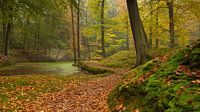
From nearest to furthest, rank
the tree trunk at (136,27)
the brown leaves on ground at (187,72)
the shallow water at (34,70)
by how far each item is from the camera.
A: the brown leaves on ground at (187,72) → the tree trunk at (136,27) → the shallow water at (34,70)

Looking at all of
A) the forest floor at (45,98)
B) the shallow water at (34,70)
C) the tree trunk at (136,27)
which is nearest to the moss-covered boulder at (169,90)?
the forest floor at (45,98)

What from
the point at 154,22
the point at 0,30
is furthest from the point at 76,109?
the point at 0,30

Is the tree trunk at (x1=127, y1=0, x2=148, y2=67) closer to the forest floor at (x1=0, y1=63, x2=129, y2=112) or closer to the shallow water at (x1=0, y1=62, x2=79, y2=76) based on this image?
the forest floor at (x1=0, y1=63, x2=129, y2=112)

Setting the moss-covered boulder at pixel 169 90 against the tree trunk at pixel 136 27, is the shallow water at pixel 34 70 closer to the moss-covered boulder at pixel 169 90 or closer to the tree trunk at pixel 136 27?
the tree trunk at pixel 136 27

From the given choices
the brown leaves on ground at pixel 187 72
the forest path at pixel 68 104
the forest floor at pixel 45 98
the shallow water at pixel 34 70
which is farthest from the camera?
the shallow water at pixel 34 70

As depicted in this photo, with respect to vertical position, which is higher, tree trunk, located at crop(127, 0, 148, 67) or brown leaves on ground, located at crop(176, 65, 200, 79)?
tree trunk, located at crop(127, 0, 148, 67)

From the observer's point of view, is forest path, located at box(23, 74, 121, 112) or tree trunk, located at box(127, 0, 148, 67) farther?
tree trunk, located at box(127, 0, 148, 67)

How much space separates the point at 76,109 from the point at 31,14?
7707 mm

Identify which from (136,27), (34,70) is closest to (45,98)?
(136,27)

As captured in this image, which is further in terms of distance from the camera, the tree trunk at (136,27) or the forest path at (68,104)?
the tree trunk at (136,27)

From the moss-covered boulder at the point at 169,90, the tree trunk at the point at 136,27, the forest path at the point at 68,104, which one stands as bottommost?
the forest path at the point at 68,104

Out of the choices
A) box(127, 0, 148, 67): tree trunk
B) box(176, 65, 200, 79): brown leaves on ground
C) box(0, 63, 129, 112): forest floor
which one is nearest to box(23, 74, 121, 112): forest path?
box(0, 63, 129, 112): forest floor

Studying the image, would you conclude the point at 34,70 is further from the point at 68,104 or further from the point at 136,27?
the point at 68,104

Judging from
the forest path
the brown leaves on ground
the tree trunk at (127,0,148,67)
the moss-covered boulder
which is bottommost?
the forest path
